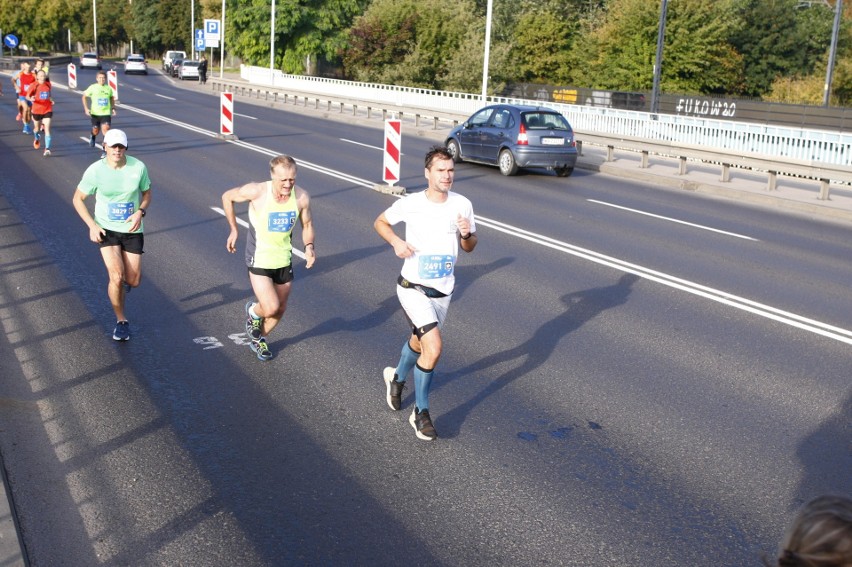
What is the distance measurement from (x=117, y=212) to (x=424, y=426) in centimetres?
347

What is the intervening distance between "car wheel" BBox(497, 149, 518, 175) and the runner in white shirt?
52.7 feet

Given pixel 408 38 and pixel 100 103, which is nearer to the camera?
pixel 100 103

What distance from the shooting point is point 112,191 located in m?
8.00

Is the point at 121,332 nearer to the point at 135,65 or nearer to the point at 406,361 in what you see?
the point at 406,361

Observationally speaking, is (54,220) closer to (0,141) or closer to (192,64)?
(0,141)

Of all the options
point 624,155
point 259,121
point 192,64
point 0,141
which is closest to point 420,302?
point 0,141

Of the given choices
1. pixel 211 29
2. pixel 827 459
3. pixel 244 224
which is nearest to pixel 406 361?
pixel 827 459

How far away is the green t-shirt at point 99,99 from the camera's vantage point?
72.6 ft

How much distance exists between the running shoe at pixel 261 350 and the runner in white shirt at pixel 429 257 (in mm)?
1897

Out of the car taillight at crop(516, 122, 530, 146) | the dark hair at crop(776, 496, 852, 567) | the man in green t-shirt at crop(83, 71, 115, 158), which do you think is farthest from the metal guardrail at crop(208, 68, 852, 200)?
the dark hair at crop(776, 496, 852, 567)

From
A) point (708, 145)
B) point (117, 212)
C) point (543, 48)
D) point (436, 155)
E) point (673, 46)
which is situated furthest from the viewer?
point (543, 48)

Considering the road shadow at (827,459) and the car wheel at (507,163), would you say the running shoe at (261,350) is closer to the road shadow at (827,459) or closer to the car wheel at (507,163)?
the road shadow at (827,459)

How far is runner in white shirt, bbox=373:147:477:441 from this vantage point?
6.06 meters

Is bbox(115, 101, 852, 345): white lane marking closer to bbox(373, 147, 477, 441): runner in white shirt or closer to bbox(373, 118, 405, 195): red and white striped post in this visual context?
bbox(373, 118, 405, 195): red and white striped post
